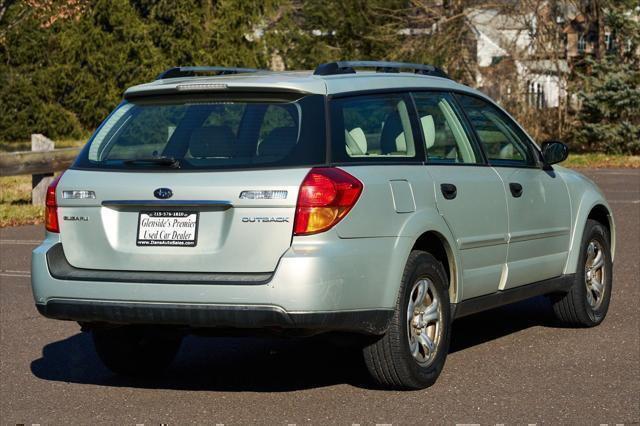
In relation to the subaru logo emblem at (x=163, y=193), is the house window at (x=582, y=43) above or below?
below

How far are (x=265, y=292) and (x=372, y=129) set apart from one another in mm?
1272

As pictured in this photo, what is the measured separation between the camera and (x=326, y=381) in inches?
300

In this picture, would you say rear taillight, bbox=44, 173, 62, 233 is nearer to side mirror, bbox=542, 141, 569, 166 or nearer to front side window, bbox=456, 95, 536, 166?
front side window, bbox=456, 95, 536, 166

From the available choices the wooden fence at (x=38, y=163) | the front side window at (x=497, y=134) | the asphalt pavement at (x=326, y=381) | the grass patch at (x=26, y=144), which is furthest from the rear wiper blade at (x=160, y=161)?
the grass patch at (x=26, y=144)

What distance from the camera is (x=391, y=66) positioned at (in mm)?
8047

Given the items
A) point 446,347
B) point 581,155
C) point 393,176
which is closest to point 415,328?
point 446,347

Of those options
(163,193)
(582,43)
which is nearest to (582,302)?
(163,193)

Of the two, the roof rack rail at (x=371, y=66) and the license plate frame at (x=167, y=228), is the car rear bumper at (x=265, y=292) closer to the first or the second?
the license plate frame at (x=167, y=228)

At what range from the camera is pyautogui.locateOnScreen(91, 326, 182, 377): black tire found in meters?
7.71

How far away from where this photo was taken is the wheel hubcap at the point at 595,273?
939 cm

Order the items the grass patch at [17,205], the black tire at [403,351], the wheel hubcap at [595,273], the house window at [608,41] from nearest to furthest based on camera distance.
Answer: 1. the black tire at [403,351]
2. the wheel hubcap at [595,273]
3. the grass patch at [17,205]
4. the house window at [608,41]

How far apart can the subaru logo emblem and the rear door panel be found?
2 cm

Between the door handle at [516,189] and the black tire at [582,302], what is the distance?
0.95 m

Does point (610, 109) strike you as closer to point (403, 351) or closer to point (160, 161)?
point (403, 351)
